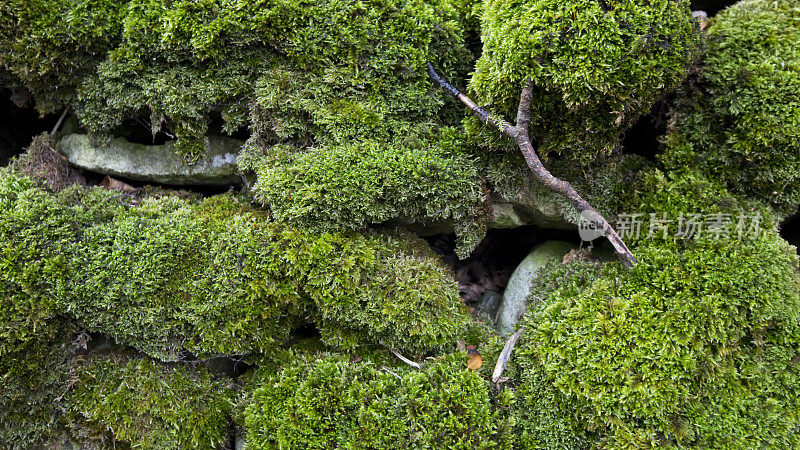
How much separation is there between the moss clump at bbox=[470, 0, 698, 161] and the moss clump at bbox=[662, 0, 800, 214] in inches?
15.6

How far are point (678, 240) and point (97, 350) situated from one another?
398 cm

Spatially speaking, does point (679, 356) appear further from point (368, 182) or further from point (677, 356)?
point (368, 182)

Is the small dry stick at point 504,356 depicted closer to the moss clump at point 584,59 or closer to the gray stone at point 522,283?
the gray stone at point 522,283

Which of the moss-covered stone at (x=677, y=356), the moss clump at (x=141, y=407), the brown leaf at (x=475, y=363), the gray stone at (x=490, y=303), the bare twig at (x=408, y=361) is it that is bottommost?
the moss clump at (x=141, y=407)

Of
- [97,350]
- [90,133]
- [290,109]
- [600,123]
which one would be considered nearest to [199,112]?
[290,109]

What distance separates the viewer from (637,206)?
3.21 meters

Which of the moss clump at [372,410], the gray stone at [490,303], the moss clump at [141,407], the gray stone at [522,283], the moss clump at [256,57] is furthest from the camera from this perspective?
the gray stone at [490,303]

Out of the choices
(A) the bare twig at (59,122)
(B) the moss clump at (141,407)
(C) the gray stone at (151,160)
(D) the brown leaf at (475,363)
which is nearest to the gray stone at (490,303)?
(D) the brown leaf at (475,363)

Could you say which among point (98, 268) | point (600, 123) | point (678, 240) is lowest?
point (98, 268)

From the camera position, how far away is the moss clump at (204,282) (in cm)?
286

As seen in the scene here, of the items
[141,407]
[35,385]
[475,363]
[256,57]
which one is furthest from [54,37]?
[475,363]

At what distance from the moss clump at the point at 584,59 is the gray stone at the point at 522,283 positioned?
92 centimetres

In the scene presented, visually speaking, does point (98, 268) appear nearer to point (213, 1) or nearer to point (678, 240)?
point (213, 1)

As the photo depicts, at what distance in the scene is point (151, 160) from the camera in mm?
3480
